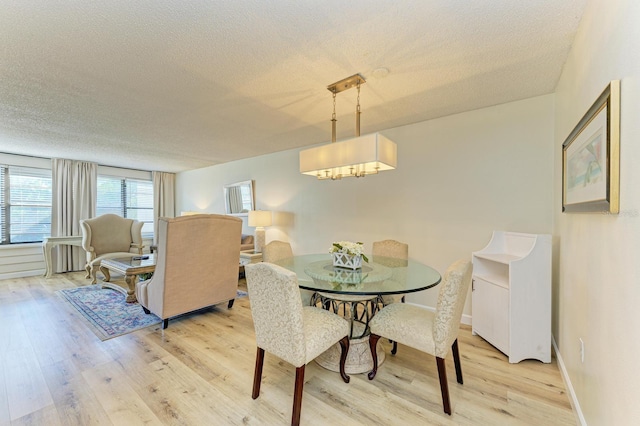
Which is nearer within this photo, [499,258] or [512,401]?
[512,401]

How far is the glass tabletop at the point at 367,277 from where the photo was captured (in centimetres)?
170

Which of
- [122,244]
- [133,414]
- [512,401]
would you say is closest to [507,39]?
[512,401]

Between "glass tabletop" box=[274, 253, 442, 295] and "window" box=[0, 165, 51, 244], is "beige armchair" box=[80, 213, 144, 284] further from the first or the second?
"glass tabletop" box=[274, 253, 442, 295]

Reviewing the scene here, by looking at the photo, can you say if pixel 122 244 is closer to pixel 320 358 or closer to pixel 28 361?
pixel 28 361

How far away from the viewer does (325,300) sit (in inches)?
93.7

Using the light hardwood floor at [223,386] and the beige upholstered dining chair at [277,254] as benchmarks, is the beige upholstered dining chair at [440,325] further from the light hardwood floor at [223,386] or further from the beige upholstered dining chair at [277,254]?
the beige upholstered dining chair at [277,254]

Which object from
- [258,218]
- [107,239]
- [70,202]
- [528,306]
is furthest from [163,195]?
[528,306]

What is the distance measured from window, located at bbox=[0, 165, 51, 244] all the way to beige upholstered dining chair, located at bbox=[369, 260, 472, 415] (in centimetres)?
682

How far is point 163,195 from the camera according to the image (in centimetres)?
683

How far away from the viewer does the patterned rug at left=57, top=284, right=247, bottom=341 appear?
9.02 ft

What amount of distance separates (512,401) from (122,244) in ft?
21.1

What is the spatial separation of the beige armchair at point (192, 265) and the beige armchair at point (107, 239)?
2.36m

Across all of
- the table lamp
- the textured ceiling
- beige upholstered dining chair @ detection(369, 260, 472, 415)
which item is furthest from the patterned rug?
beige upholstered dining chair @ detection(369, 260, 472, 415)

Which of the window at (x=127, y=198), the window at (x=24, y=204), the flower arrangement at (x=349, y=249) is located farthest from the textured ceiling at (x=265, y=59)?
the window at (x=127, y=198)
